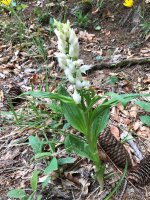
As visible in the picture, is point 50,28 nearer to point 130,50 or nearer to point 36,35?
point 36,35

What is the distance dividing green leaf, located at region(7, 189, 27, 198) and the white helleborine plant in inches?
29.3

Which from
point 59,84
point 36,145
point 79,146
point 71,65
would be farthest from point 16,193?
point 59,84

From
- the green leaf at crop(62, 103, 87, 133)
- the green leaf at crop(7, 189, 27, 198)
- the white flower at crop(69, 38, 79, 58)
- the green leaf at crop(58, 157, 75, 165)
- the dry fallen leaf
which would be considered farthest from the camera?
the dry fallen leaf

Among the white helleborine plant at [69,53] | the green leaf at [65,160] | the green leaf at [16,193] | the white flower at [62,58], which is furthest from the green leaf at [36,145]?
Answer: the white flower at [62,58]

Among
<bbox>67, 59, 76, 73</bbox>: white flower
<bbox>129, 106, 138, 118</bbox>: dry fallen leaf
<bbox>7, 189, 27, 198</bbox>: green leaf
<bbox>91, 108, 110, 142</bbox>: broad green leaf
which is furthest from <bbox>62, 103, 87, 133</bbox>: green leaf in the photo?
<bbox>129, 106, 138, 118</bbox>: dry fallen leaf

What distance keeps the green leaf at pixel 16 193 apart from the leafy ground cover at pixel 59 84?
82 mm

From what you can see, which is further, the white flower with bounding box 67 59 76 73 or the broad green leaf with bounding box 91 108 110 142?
the broad green leaf with bounding box 91 108 110 142

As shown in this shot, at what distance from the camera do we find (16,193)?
2.06 metres

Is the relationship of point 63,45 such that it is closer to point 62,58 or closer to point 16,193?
point 62,58

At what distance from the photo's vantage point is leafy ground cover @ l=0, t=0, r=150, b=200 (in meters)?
2.19

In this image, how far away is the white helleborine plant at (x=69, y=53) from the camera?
159 centimetres

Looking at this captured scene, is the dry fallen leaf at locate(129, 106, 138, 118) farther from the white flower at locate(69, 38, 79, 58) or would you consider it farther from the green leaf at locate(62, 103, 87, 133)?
the white flower at locate(69, 38, 79, 58)

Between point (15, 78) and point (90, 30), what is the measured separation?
1.19m

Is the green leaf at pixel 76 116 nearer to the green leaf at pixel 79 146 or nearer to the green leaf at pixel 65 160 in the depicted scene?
the green leaf at pixel 79 146
